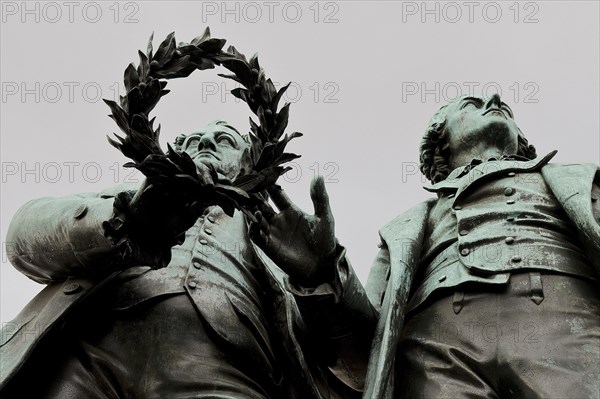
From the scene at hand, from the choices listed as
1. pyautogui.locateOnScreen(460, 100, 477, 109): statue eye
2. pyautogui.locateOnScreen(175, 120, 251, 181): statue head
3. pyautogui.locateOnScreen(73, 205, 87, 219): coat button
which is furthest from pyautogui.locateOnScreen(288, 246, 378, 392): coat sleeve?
pyautogui.locateOnScreen(460, 100, 477, 109): statue eye

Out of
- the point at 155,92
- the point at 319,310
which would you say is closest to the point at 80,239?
the point at 155,92

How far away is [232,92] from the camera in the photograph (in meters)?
8.49

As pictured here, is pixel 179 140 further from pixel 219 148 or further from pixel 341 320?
pixel 341 320

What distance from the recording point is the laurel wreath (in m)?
7.91

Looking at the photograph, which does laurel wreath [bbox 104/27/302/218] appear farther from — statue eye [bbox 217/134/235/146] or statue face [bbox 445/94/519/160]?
statue face [bbox 445/94/519/160]

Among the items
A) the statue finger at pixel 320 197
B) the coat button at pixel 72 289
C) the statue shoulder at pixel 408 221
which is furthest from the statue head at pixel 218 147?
the coat button at pixel 72 289

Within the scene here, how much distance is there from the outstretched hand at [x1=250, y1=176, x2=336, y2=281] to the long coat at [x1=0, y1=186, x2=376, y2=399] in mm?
387

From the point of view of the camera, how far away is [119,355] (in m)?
8.29

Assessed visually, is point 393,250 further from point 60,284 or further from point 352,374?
point 60,284

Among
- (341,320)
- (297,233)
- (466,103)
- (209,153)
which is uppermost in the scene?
(466,103)

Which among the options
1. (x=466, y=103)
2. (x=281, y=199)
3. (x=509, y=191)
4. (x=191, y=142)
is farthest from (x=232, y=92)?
(x=466, y=103)

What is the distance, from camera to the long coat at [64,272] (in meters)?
8.09

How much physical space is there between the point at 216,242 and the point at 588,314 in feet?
8.12

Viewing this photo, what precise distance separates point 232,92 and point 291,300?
1451 millimetres
